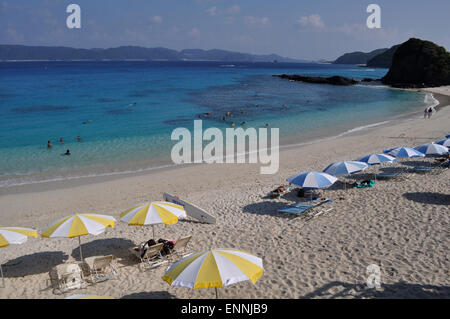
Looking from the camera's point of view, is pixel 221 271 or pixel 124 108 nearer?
pixel 221 271

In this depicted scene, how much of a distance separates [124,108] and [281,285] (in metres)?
36.8

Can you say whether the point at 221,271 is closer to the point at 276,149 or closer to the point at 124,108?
the point at 276,149

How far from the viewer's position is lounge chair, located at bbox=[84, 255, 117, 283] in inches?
314

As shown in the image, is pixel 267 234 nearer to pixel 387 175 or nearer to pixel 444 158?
pixel 387 175

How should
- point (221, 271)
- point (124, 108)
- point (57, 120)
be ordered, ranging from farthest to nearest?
1. point (124, 108)
2. point (57, 120)
3. point (221, 271)

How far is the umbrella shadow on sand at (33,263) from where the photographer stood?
8453 millimetres

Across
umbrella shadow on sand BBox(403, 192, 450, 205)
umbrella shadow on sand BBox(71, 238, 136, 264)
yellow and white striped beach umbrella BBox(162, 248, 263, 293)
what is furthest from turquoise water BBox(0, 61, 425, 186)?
yellow and white striped beach umbrella BBox(162, 248, 263, 293)

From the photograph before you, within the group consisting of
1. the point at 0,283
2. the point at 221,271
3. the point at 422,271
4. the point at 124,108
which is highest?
the point at 124,108

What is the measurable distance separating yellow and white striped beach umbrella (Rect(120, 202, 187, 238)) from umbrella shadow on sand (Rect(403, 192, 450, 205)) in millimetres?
8047

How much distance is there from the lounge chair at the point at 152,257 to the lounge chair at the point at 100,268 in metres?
0.68
